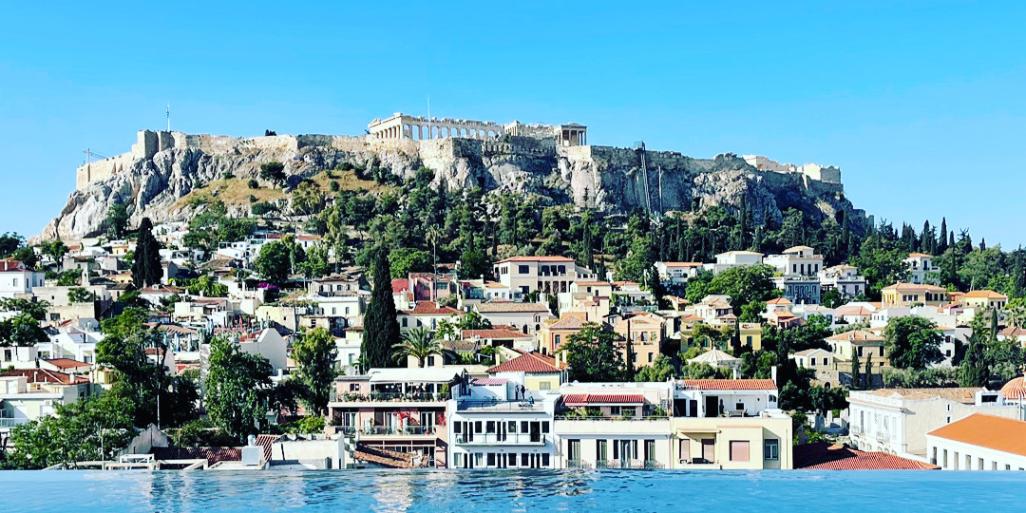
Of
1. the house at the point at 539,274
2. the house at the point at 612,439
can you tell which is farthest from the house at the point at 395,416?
the house at the point at 539,274

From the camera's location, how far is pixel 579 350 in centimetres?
A: 3744

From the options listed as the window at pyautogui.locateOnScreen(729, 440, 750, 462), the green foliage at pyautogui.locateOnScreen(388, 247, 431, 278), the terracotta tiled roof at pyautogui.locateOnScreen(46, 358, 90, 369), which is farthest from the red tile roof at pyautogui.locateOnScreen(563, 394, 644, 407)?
the green foliage at pyautogui.locateOnScreen(388, 247, 431, 278)

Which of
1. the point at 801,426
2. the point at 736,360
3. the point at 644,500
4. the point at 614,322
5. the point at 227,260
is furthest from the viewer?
the point at 227,260

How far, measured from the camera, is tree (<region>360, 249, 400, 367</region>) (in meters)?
37.2

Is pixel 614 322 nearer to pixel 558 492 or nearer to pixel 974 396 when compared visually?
pixel 974 396

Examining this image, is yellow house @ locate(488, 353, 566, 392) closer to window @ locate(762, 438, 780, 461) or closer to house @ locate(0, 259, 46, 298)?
window @ locate(762, 438, 780, 461)

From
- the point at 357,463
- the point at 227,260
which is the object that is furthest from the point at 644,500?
the point at 227,260

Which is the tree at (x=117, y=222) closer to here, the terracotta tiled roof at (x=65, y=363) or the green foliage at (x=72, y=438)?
the terracotta tiled roof at (x=65, y=363)

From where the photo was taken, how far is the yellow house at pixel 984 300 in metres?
55.5

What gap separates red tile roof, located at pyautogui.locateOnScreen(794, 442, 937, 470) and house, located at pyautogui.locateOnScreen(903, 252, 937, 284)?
152ft

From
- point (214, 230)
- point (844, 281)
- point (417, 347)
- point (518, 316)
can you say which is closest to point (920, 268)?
point (844, 281)

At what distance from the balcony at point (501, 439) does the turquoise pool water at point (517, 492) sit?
5.58m

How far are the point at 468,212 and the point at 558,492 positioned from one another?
5699 centimetres

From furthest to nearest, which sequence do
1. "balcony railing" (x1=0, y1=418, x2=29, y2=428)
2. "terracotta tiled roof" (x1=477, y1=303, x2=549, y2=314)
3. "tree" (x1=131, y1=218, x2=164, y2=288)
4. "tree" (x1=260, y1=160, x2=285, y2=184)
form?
1. "tree" (x1=260, y1=160, x2=285, y2=184)
2. "tree" (x1=131, y1=218, x2=164, y2=288)
3. "terracotta tiled roof" (x1=477, y1=303, x2=549, y2=314)
4. "balcony railing" (x1=0, y1=418, x2=29, y2=428)
